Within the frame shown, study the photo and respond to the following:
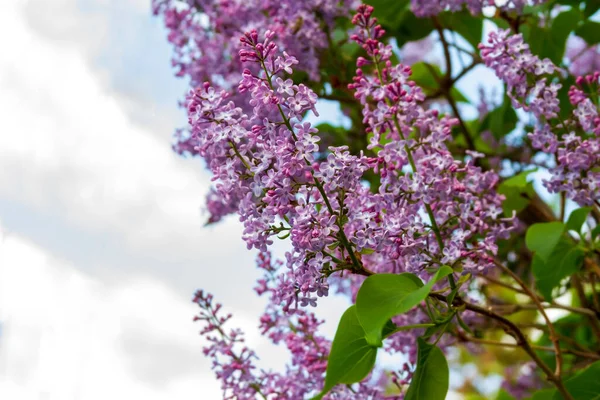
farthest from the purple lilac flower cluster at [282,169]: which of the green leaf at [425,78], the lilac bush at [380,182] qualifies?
the green leaf at [425,78]

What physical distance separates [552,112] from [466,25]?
2.61 feet

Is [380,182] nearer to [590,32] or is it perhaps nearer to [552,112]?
[552,112]

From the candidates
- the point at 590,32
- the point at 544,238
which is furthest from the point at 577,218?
the point at 590,32

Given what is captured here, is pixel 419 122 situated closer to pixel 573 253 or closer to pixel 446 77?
pixel 573 253

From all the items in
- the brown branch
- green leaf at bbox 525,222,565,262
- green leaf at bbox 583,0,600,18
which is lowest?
the brown branch

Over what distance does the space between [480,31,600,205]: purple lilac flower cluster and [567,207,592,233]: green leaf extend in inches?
7.0

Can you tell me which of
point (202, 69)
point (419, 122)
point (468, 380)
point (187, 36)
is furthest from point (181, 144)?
point (468, 380)

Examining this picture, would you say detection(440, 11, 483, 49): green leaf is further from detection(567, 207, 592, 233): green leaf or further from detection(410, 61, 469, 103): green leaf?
detection(567, 207, 592, 233): green leaf

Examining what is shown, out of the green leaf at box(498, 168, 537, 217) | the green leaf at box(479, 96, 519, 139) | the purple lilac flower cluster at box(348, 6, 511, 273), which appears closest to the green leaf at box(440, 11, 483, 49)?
the green leaf at box(479, 96, 519, 139)

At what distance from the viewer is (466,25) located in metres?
1.95

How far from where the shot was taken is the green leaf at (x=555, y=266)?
1.48 meters

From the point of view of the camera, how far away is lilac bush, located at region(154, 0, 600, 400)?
35.5 inches

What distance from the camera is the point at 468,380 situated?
205 inches

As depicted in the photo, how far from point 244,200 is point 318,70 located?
89cm
